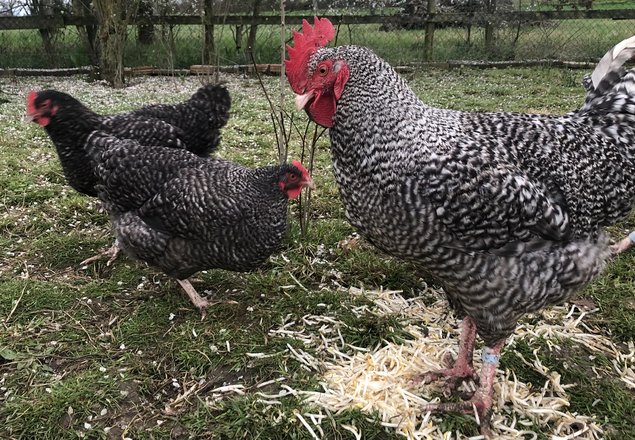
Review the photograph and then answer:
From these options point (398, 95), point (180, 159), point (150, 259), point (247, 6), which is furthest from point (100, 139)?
point (247, 6)

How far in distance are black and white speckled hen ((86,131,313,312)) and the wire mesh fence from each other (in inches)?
359

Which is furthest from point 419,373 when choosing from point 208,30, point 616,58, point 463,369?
point 208,30

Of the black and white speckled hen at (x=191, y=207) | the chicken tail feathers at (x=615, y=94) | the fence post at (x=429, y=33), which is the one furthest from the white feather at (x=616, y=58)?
the fence post at (x=429, y=33)

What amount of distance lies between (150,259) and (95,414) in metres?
1.03

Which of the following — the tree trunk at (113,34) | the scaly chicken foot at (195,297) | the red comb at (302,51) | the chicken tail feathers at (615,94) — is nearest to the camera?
the red comb at (302,51)

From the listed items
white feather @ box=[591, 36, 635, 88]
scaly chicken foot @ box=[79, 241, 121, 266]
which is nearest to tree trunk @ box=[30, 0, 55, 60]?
scaly chicken foot @ box=[79, 241, 121, 266]

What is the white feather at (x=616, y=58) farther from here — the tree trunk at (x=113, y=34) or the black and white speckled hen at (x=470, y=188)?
the tree trunk at (x=113, y=34)

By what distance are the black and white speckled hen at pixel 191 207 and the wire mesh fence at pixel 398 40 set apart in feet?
29.9

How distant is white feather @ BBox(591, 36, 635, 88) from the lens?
2.74 m

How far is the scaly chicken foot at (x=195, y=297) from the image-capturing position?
333 centimetres

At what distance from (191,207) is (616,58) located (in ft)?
8.63

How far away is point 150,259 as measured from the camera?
3.26 metres

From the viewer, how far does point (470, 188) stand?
84.7 inches

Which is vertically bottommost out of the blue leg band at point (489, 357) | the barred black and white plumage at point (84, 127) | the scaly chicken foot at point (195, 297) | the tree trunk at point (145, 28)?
the scaly chicken foot at point (195, 297)
